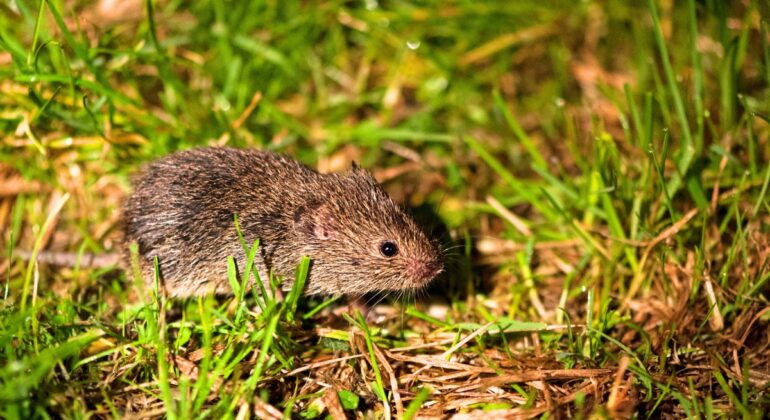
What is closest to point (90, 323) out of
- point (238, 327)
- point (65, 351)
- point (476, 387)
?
point (65, 351)

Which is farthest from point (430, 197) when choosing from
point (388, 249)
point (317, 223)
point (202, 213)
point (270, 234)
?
point (202, 213)

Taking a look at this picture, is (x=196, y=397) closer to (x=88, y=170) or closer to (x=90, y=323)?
(x=90, y=323)

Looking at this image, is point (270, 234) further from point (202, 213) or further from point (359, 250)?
point (359, 250)

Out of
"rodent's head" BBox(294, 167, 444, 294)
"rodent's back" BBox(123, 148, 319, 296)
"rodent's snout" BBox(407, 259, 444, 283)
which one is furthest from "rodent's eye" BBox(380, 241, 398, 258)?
"rodent's back" BBox(123, 148, 319, 296)

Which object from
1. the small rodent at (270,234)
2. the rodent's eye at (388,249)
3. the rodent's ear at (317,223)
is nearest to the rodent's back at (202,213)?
the small rodent at (270,234)

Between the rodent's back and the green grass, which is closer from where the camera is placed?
the green grass

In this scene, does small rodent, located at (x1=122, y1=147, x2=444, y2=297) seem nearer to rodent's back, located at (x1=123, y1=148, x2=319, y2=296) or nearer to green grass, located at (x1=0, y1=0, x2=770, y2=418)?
rodent's back, located at (x1=123, y1=148, x2=319, y2=296)
